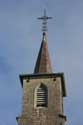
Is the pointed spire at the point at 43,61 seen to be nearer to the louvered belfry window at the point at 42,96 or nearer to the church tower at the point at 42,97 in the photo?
the church tower at the point at 42,97

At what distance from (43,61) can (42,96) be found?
420cm

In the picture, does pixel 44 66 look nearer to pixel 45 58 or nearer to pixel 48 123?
pixel 45 58

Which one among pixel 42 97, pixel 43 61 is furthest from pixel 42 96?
pixel 43 61

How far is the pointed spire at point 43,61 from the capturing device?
47.2m

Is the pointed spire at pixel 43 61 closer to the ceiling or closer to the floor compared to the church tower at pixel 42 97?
closer to the ceiling

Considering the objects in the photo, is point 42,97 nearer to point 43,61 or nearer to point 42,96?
point 42,96

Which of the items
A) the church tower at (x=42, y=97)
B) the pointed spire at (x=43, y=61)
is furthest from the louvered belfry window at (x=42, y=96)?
the pointed spire at (x=43, y=61)

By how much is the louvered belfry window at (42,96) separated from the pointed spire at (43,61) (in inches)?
71.1

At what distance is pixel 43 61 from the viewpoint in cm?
4819

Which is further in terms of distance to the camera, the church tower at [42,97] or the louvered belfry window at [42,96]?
the louvered belfry window at [42,96]

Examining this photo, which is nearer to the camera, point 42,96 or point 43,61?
point 42,96

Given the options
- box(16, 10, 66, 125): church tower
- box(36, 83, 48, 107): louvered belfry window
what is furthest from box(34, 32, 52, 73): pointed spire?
box(36, 83, 48, 107): louvered belfry window

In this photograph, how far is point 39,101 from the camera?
147 feet

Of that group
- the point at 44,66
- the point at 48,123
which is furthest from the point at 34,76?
the point at 48,123
